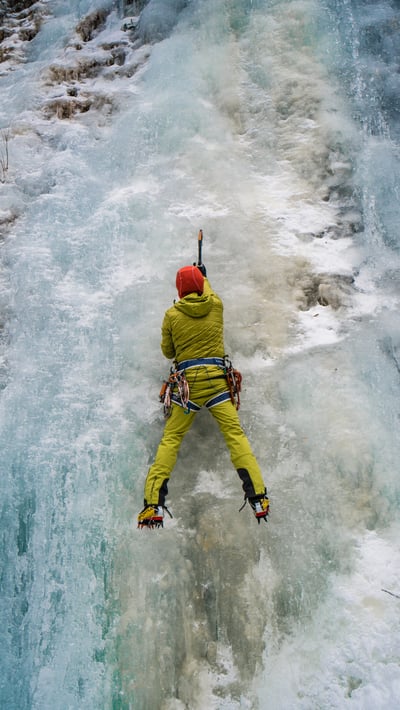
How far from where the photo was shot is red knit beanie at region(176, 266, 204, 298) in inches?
160

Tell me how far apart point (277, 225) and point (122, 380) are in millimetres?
2268

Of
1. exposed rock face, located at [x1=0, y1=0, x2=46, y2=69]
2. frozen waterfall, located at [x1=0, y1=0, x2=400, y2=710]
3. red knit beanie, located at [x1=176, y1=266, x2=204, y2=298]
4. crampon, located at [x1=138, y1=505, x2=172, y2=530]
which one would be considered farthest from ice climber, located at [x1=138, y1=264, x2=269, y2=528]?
exposed rock face, located at [x1=0, y1=0, x2=46, y2=69]

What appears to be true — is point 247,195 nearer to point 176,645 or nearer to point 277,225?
point 277,225

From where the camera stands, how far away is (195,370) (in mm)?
4016

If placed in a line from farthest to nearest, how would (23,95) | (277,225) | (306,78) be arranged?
(23,95) < (306,78) < (277,225)

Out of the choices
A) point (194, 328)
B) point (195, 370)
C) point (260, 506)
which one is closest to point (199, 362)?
point (195, 370)

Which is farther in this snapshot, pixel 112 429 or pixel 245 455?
pixel 112 429

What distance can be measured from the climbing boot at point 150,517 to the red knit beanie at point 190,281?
1.52m

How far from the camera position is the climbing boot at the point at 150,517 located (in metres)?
3.60

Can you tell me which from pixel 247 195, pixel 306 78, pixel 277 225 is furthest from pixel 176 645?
pixel 306 78

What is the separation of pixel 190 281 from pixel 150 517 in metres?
1.66

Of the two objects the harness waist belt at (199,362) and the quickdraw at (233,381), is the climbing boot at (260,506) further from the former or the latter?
the harness waist belt at (199,362)

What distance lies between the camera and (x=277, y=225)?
5.56m

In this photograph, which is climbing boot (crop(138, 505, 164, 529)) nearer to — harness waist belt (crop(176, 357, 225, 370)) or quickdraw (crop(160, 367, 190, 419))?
quickdraw (crop(160, 367, 190, 419))
